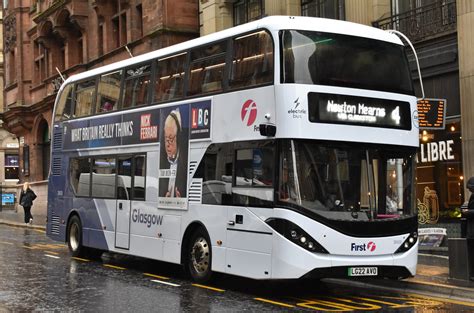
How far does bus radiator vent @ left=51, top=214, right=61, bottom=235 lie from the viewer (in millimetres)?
17497

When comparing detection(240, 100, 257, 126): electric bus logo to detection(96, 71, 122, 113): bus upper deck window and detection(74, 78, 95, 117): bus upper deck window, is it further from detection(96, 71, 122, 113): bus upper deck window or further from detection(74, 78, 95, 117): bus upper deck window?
detection(74, 78, 95, 117): bus upper deck window

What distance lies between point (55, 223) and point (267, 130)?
9.39 metres

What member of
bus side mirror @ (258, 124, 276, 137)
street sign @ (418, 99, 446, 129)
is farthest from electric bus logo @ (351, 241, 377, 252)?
street sign @ (418, 99, 446, 129)

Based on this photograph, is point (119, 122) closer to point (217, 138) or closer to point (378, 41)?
point (217, 138)

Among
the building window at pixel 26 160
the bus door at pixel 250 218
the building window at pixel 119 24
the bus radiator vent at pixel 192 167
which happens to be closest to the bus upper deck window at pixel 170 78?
the bus radiator vent at pixel 192 167

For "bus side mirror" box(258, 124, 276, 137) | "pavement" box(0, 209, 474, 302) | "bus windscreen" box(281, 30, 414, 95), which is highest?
"bus windscreen" box(281, 30, 414, 95)

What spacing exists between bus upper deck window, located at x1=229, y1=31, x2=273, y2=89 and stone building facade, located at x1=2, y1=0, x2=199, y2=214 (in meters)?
16.8

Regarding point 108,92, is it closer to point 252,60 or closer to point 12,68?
point 252,60

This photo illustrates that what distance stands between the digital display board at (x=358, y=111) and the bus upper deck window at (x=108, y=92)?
605 cm

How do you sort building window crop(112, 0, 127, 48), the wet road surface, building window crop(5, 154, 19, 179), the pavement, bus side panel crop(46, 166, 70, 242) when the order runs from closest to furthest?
the wet road surface < the pavement < bus side panel crop(46, 166, 70, 242) < building window crop(112, 0, 127, 48) < building window crop(5, 154, 19, 179)

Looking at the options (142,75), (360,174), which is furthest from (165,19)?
(360,174)

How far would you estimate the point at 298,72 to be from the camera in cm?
1018

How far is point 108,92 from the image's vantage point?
15320 millimetres

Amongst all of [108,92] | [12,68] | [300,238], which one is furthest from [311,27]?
[12,68]
